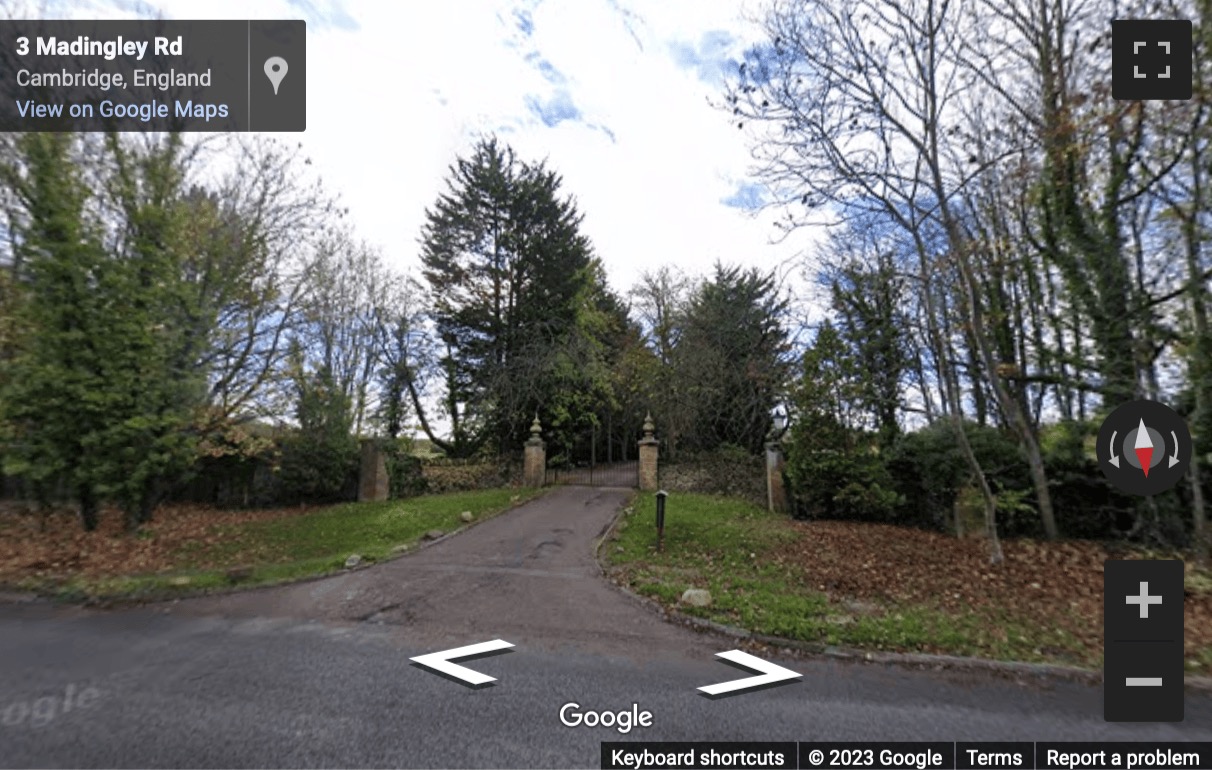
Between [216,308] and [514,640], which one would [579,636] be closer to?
[514,640]

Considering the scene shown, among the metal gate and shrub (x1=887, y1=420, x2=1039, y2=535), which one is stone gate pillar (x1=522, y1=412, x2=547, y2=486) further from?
shrub (x1=887, y1=420, x2=1039, y2=535)

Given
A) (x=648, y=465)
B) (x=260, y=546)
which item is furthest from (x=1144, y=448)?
(x=648, y=465)

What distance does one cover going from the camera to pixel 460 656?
14.3 feet

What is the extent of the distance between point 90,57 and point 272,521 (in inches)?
371

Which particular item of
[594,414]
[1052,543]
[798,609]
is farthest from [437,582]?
[594,414]

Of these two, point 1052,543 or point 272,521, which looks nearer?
point 1052,543

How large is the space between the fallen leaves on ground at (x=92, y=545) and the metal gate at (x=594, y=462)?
9182 mm

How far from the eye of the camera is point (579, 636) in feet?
15.9

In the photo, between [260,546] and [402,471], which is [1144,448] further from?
[402,471]

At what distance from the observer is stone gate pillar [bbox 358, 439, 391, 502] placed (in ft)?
45.8

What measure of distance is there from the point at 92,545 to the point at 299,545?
3031mm

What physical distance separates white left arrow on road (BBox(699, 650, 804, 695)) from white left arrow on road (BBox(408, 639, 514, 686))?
69.0 inches

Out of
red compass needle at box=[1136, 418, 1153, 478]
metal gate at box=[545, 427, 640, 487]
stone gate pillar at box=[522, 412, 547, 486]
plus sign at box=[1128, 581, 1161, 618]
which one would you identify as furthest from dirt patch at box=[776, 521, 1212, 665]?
stone gate pillar at box=[522, 412, 547, 486]

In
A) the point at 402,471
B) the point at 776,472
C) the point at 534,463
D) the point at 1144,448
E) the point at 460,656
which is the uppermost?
the point at 1144,448
